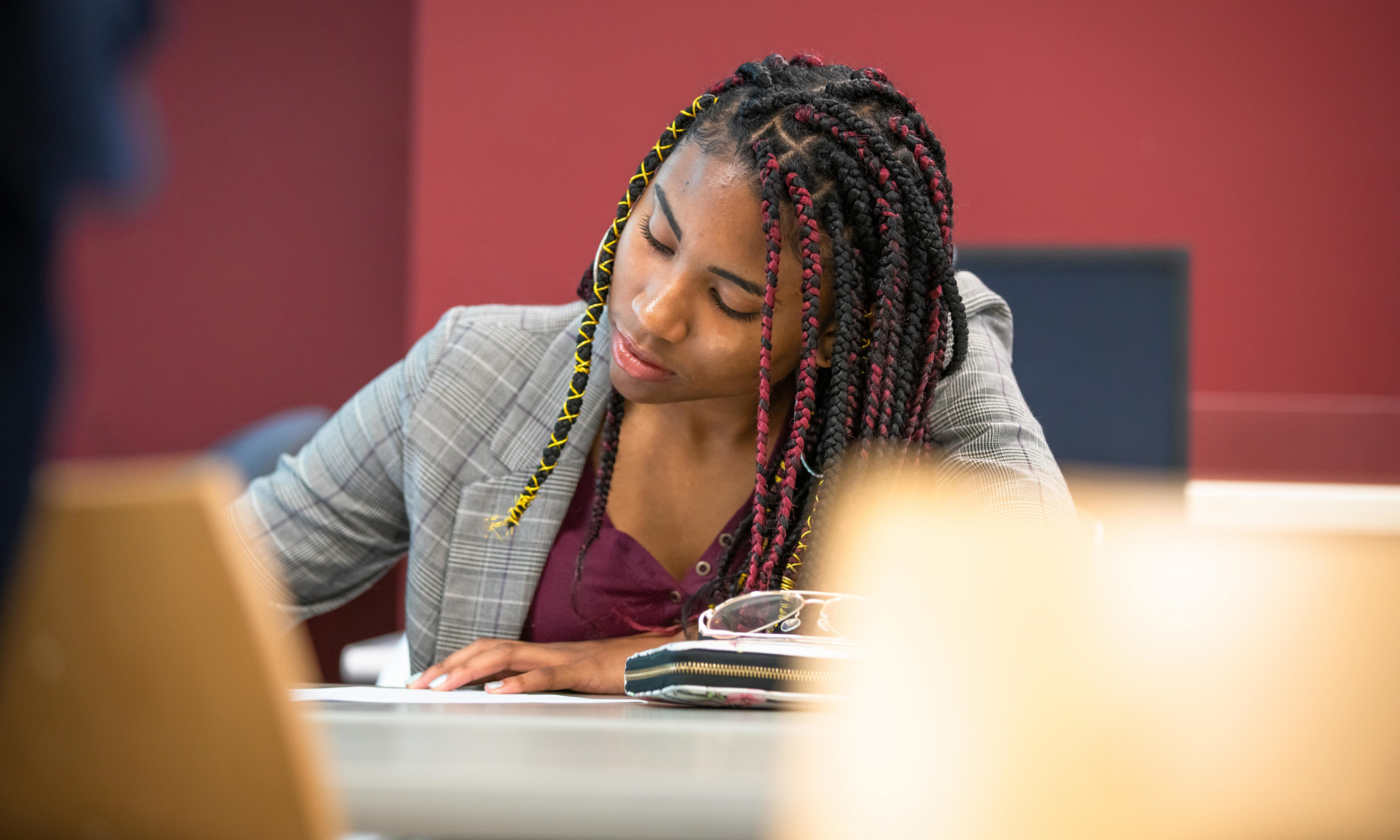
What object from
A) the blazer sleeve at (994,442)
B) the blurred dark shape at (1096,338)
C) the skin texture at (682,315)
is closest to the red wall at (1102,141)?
the blurred dark shape at (1096,338)

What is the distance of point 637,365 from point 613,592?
268 mm

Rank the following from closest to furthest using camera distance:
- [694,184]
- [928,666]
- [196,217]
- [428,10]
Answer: [928,666], [694,184], [428,10], [196,217]

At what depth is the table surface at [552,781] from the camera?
A: 0.34m

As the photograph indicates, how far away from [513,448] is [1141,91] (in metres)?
1.77

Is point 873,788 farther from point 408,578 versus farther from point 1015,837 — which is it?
point 408,578

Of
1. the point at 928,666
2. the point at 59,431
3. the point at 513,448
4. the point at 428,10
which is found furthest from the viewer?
the point at 428,10

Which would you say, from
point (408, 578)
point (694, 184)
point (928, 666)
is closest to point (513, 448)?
point (408, 578)

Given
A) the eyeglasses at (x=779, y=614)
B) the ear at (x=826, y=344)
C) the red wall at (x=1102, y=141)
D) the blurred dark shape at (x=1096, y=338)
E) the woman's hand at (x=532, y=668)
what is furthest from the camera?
the red wall at (x=1102, y=141)

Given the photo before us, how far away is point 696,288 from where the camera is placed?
3.41 ft

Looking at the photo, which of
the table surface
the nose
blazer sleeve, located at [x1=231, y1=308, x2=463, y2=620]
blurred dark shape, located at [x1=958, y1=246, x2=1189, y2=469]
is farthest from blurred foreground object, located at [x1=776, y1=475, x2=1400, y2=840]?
blurred dark shape, located at [x1=958, y1=246, x2=1189, y2=469]

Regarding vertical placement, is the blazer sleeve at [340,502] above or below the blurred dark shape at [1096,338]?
below

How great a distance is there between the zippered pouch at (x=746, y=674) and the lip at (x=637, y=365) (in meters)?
0.40

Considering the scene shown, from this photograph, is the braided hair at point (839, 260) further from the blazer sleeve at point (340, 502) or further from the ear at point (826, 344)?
the blazer sleeve at point (340, 502)

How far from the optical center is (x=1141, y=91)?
2.41m
